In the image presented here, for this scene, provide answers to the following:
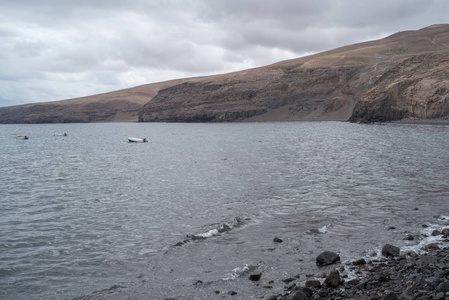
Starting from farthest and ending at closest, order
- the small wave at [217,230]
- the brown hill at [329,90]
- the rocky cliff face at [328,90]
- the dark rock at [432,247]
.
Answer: the rocky cliff face at [328,90] → the brown hill at [329,90] → the small wave at [217,230] → the dark rock at [432,247]

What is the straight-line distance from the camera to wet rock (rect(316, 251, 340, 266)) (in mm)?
9156

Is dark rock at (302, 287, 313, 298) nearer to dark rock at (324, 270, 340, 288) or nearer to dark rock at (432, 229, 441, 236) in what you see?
→ dark rock at (324, 270, 340, 288)

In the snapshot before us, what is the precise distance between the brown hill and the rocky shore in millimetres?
68735

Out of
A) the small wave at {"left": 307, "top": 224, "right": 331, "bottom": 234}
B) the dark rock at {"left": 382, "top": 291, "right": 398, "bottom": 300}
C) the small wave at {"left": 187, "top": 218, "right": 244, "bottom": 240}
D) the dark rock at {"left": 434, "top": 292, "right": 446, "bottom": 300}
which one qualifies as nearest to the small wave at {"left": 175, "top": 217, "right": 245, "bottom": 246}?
the small wave at {"left": 187, "top": 218, "right": 244, "bottom": 240}

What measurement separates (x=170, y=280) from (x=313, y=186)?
11.8 m

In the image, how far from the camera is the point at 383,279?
24.5 feet

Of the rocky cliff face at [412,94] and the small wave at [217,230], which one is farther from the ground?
the rocky cliff face at [412,94]

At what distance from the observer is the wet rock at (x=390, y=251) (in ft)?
30.6

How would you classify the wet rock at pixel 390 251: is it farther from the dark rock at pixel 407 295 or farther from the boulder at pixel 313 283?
the dark rock at pixel 407 295

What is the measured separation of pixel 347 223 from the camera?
1262 centimetres

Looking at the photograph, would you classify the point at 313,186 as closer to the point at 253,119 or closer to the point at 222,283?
the point at 222,283

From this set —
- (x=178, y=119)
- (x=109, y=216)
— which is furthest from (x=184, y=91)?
(x=109, y=216)

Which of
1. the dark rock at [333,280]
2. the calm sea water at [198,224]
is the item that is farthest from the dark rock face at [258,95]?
the dark rock at [333,280]

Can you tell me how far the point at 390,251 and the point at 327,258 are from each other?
1.61m
